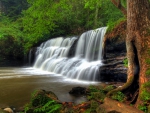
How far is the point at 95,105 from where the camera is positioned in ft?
14.3

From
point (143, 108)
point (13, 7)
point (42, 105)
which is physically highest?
point (13, 7)

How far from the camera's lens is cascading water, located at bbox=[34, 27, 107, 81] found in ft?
38.4

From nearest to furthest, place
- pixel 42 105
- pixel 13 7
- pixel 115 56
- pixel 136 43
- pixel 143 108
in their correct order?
pixel 143 108 < pixel 136 43 < pixel 42 105 < pixel 115 56 < pixel 13 7

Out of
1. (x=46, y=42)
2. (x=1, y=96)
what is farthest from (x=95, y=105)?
(x=46, y=42)

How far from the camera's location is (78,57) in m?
15.3

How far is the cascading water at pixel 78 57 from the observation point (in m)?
11.7

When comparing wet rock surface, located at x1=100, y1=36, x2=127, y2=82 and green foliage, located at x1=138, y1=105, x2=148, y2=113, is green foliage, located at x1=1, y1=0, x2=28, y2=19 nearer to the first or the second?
wet rock surface, located at x1=100, y1=36, x2=127, y2=82

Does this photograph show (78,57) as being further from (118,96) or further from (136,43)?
(118,96)

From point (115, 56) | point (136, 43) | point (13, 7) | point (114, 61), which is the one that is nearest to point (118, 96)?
point (136, 43)

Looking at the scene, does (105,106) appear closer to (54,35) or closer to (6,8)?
(54,35)

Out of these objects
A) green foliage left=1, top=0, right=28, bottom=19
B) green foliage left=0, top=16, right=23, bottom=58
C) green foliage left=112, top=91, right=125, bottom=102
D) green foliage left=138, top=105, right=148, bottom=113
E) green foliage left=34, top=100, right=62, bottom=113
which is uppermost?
green foliage left=1, top=0, right=28, bottom=19

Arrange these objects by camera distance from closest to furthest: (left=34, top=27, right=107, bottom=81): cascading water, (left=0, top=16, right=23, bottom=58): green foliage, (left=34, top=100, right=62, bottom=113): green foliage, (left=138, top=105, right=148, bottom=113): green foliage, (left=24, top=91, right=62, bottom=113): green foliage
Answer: (left=138, top=105, right=148, bottom=113): green foliage
(left=34, top=100, right=62, bottom=113): green foliage
(left=24, top=91, right=62, bottom=113): green foliage
(left=34, top=27, right=107, bottom=81): cascading water
(left=0, top=16, right=23, bottom=58): green foliage

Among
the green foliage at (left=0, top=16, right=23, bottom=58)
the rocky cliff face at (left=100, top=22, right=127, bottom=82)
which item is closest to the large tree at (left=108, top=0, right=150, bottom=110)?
the rocky cliff face at (left=100, top=22, right=127, bottom=82)

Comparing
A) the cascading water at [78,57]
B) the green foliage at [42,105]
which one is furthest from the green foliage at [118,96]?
the cascading water at [78,57]
